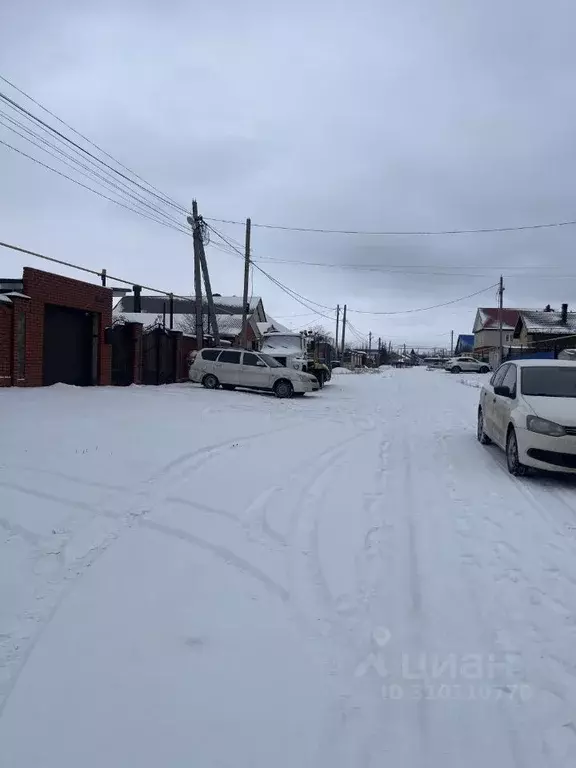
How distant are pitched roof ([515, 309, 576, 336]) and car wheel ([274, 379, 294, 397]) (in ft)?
130

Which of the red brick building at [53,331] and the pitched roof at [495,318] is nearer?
the red brick building at [53,331]

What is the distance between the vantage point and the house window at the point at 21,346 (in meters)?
14.7

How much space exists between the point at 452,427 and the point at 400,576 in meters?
9.21

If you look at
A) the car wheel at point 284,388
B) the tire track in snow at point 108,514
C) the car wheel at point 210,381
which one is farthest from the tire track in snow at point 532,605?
the car wheel at point 210,381

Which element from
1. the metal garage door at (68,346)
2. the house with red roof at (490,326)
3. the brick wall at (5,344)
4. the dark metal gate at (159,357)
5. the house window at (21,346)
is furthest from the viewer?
the house with red roof at (490,326)

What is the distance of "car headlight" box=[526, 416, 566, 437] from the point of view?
746cm

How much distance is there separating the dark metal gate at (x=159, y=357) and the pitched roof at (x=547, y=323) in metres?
39.4

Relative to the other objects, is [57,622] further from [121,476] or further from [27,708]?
[121,476]

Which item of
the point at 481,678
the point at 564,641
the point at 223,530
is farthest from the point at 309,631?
the point at 223,530

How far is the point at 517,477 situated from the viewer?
25.9 ft

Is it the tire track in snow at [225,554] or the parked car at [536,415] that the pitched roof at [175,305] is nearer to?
the parked car at [536,415]

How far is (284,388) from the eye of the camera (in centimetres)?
2019

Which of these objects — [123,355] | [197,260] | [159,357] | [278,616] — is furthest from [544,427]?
[197,260]

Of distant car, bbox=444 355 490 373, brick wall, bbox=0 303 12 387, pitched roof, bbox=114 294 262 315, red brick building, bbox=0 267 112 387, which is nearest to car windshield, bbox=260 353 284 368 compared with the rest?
red brick building, bbox=0 267 112 387
